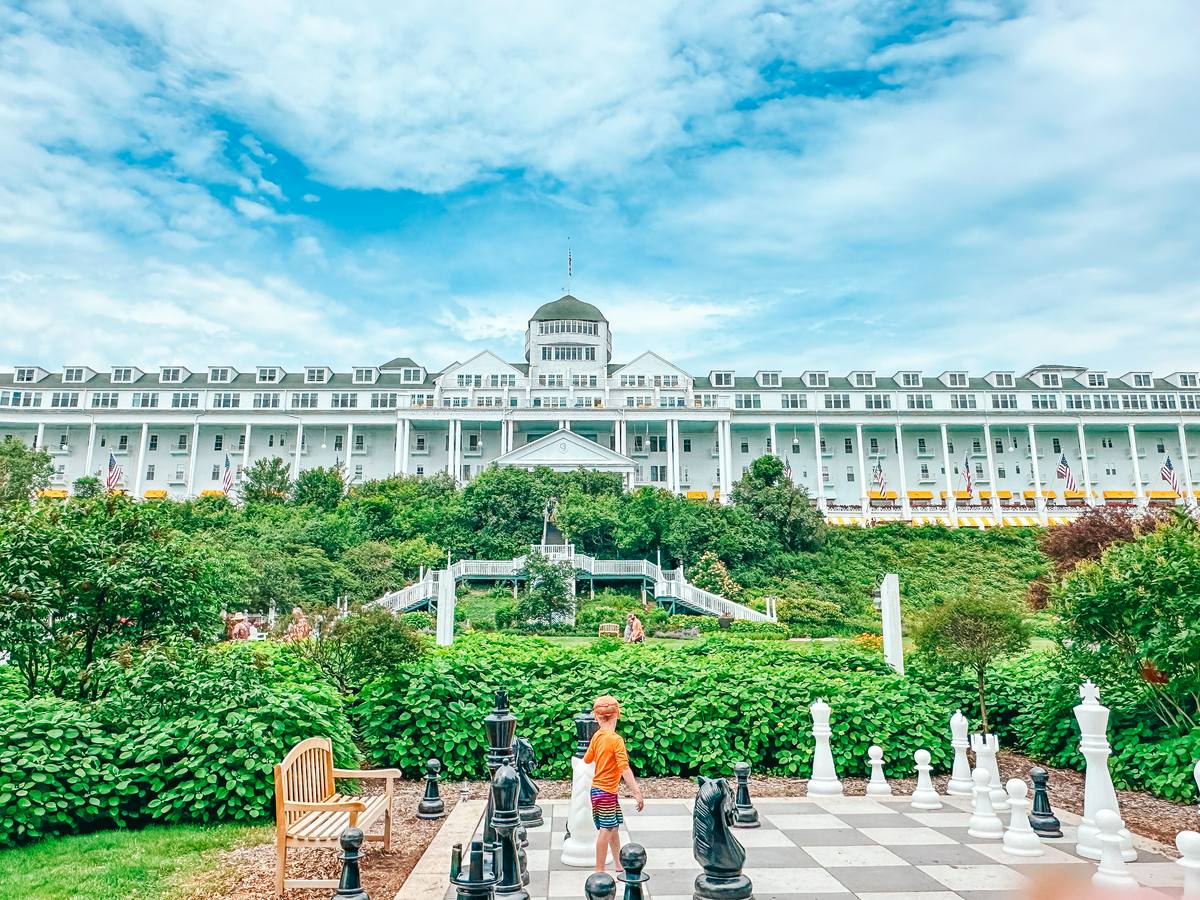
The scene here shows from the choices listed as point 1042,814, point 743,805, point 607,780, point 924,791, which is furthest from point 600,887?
point 924,791

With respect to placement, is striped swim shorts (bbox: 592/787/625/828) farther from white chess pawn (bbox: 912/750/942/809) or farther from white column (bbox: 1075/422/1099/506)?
white column (bbox: 1075/422/1099/506)

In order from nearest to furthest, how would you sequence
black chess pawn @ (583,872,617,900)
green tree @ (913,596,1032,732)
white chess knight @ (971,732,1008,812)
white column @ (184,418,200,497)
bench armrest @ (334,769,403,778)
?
1. black chess pawn @ (583,872,617,900)
2. bench armrest @ (334,769,403,778)
3. white chess knight @ (971,732,1008,812)
4. green tree @ (913,596,1032,732)
5. white column @ (184,418,200,497)

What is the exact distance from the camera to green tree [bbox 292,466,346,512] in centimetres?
4641

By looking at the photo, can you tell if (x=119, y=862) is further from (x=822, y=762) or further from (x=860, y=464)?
(x=860, y=464)

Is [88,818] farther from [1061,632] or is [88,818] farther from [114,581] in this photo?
[1061,632]

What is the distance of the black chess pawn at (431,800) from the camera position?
7863mm

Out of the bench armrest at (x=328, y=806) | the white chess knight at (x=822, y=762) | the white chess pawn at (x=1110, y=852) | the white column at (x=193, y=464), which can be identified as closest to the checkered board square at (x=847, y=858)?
the white chess pawn at (x=1110, y=852)

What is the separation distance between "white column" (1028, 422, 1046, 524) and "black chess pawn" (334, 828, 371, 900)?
5256cm

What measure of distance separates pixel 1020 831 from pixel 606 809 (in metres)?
3.70

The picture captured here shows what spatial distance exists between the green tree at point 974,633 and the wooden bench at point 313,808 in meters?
7.66

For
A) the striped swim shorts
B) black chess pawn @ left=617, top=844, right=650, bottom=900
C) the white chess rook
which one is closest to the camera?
black chess pawn @ left=617, top=844, right=650, bottom=900

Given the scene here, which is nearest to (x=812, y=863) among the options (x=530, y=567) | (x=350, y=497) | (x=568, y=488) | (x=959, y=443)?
(x=530, y=567)

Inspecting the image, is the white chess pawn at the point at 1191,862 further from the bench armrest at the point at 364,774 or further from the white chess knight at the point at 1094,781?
the bench armrest at the point at 364,774

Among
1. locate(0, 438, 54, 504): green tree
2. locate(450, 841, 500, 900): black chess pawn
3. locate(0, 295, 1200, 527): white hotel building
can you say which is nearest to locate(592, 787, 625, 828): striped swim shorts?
locate(450, 841, 500, 900): black chess pawn
